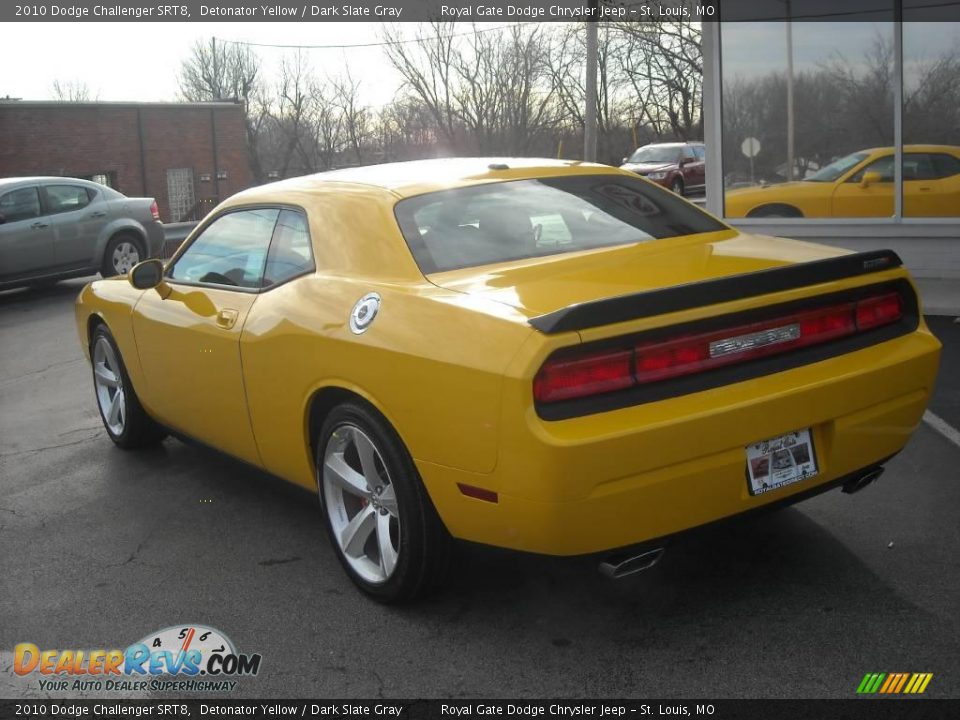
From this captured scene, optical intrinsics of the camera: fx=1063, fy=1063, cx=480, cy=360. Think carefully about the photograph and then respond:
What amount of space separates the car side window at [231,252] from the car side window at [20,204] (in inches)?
381

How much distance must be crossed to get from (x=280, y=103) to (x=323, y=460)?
169 feet

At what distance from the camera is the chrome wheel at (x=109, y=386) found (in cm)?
589

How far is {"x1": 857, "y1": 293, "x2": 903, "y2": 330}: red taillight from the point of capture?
366cm

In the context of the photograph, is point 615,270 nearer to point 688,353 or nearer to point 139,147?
point 688,353

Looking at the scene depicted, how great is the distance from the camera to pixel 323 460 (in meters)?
3.90

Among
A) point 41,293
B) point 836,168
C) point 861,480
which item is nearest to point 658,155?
point 836,168

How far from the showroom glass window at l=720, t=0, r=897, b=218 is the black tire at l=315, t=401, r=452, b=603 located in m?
8.40

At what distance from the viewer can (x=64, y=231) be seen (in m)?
14.1

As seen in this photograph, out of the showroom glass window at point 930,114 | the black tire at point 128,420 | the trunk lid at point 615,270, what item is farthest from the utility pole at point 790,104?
the black tire at point 128,420

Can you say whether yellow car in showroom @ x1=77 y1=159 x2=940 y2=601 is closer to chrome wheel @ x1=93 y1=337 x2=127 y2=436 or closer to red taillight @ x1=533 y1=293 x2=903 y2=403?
red taillight @ x1=533 y1=293 x2=903 y2=403

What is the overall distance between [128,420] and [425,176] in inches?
98.7

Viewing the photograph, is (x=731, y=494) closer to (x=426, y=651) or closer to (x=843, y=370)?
(x=843, y=370)

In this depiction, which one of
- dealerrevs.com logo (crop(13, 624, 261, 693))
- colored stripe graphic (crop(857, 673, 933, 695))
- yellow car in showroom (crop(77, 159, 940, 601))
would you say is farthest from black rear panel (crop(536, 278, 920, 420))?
dealerrevs.com logo (crop(13, 624, 261, 693))

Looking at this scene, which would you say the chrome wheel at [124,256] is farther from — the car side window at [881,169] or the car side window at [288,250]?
the car side window at [288,250]
